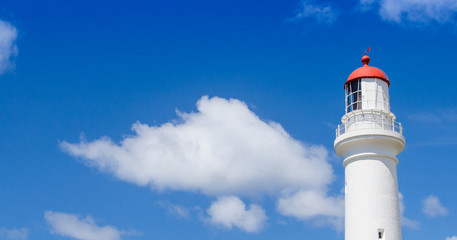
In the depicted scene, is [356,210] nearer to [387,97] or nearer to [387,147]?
[387,147]

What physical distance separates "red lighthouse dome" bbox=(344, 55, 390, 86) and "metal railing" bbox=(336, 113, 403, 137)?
6.46 feet

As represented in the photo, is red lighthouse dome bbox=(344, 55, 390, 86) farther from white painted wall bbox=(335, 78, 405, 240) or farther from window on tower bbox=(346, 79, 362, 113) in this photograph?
white painted wall bbox=(335, 78, 405, 240)

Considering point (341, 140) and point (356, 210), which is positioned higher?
point (341, 140)

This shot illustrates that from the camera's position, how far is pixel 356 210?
2600 cm

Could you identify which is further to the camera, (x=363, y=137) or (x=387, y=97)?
(x=387, y=97)

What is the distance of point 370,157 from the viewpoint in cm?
2658

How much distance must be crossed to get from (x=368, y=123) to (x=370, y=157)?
5.16 feet

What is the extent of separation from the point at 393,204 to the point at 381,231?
1359 mm

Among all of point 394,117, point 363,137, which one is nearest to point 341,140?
point 363,137

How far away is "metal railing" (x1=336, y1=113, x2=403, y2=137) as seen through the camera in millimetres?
26969

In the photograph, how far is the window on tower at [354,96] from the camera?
92.4 ft

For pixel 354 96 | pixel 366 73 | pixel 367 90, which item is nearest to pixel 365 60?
pixel 366 73

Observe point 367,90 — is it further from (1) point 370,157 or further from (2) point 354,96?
(1) point 370,157

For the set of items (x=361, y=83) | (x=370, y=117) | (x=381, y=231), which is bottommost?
(x=381, y=231)
